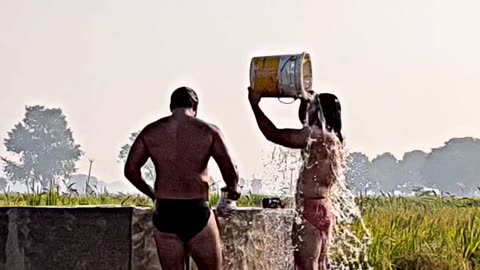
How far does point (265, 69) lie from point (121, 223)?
5.27 ft

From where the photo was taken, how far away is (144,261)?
26.6 feet

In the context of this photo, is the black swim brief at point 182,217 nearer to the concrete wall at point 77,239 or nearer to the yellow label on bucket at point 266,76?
the concrete wall at point 77,239

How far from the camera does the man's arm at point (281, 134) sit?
8.09m

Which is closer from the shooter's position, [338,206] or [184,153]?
[184,153]

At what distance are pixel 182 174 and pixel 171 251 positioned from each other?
538 millimetres

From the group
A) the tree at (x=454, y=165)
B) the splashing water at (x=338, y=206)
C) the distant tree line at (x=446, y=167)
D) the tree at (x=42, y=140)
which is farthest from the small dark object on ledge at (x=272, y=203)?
the tree at (x=454, y=165)

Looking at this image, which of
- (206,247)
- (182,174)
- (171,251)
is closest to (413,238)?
(206,247)

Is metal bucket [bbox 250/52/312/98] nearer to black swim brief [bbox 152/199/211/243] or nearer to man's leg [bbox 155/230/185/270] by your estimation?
black swim brief [bbox 152/199/211/243]

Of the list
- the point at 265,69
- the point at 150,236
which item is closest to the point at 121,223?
the point at 150,236

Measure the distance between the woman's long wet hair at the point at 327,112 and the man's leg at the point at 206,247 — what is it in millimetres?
1266

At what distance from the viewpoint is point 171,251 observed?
759 centimetres

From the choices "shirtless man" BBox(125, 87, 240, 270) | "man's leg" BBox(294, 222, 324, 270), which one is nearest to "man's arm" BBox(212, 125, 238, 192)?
"shirtless man" BBox(125, 87, 240, 270)

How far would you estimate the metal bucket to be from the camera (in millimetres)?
8438

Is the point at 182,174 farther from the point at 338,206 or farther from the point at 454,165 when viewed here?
the point at 454,165
